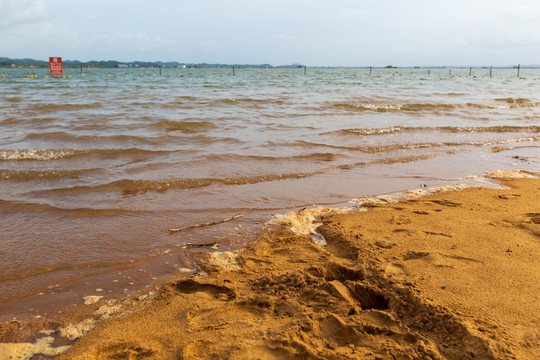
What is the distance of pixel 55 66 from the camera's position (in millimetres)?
36188

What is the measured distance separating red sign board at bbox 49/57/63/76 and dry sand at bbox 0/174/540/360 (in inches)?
1455

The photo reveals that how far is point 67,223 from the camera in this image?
420cm

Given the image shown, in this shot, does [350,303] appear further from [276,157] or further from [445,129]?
[445,129]

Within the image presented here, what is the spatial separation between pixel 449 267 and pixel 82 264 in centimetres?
311

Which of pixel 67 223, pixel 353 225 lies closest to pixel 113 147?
pixel 67 223

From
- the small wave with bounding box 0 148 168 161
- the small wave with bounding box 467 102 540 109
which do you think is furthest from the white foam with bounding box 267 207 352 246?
the small wave with bounding box 467 102 540 109

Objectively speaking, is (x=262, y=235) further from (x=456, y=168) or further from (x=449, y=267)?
(x=456, y=168)

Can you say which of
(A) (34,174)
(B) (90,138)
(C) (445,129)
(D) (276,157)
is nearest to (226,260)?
(D) (276,157)

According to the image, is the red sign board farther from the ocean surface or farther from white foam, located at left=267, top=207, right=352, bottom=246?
white foam, located at left=267, top=207, right=352, bottom=246

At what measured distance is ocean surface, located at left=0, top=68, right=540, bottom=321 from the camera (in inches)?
130

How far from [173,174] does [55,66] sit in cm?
3738

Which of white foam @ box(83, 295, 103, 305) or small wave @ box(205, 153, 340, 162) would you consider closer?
white foam @ box(83, 295, 103, 305)

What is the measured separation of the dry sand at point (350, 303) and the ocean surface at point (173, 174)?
0.53 metres

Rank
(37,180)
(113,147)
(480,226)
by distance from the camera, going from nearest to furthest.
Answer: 1. (480,226)
2. (37,180)
3. (113,147)
